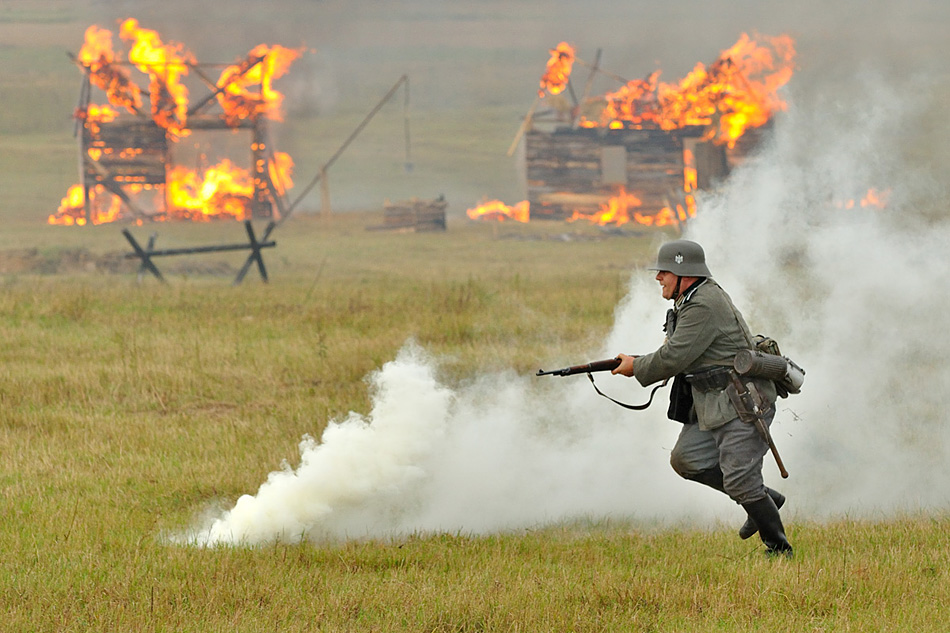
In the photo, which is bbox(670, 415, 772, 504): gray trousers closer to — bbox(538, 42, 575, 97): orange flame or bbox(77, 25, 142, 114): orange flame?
bbox(77, 25, 142, 114): orange flame

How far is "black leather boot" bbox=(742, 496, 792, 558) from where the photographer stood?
225 inches

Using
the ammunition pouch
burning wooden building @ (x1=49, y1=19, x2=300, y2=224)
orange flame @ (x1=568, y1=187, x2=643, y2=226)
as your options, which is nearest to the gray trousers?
the ammunition pouch

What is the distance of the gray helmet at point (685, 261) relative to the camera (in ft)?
19.2

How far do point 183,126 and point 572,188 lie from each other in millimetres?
14658

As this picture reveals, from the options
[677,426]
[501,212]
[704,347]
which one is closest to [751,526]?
[704,347]

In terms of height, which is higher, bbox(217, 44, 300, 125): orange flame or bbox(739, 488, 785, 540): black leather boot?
bbox(217, 44, 300, 125): orange flame

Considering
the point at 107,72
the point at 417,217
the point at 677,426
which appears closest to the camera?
the point at 677,426

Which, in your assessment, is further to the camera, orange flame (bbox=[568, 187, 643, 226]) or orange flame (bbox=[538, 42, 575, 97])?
orange flame (bbox=[538, 42, 575, 97])

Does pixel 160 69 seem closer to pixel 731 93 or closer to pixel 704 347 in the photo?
pixel 731 93

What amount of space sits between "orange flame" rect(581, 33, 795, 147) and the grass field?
2008 centimetres

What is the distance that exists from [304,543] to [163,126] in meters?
38.0

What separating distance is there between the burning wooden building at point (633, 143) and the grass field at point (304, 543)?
2064 cm

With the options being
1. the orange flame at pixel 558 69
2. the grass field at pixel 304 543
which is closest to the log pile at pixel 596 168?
the orange flame at pixel 558 69

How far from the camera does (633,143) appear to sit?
4416 centimetres
